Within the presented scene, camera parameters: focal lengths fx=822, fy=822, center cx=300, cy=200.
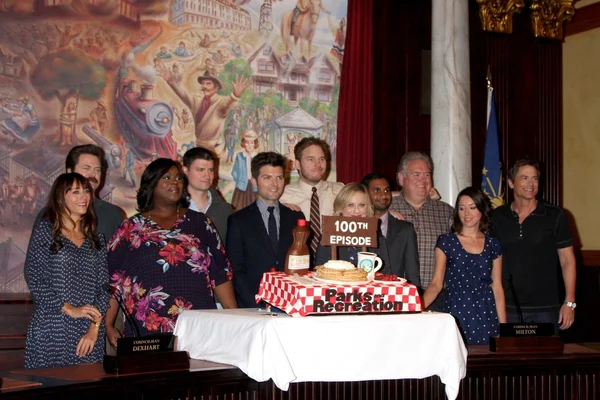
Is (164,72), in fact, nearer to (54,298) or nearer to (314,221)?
(314,221)

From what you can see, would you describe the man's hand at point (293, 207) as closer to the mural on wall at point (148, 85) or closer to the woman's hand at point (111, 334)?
the woman's hand at point (111, 334)

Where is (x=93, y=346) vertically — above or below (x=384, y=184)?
below

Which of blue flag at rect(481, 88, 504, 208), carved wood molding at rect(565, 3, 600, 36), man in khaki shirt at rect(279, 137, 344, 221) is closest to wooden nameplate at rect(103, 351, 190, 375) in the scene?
man in khaki shirt at rect(279, 137, 344, 221)

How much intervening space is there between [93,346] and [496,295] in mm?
2042

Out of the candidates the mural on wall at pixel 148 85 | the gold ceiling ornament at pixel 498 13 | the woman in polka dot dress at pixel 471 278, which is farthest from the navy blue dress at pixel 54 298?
the gold ceiling ornament at pixel 498 13

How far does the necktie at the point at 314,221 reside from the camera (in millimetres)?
4546

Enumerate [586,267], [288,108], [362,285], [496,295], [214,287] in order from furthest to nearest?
[586,267] < [288,108] < [496,295] < [214,287] < [362,285]

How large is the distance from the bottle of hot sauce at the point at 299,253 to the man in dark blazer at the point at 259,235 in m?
0.86

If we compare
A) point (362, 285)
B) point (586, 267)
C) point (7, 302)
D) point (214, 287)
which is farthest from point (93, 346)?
point (586, 267)

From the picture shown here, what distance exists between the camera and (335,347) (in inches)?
119

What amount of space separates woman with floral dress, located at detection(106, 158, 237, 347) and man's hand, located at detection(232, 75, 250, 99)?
3.33 metres

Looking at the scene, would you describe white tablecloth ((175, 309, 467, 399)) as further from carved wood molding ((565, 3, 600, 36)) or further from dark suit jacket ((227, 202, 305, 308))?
carved wood molding ((565, 3, 600, 36))

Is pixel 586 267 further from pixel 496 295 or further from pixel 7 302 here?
pixel 7 302

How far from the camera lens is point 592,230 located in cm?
834
